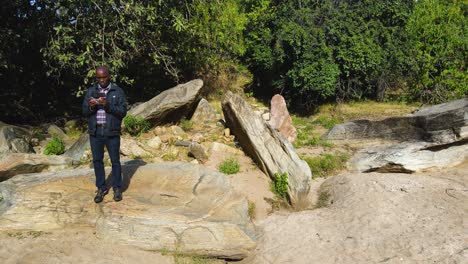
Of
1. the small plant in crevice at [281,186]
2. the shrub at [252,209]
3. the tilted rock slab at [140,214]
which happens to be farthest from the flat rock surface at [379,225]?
the small plant in crevice at [281,186]

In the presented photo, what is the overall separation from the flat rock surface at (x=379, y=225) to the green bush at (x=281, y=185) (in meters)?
0.75

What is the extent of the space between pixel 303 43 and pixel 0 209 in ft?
33.3

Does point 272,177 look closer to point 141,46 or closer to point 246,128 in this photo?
point 246,128

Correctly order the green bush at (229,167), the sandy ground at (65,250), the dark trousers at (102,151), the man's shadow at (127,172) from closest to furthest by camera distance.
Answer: the sandy ground at (65,250)
the dark trousers at (102,151)
the man's shadow at (127,172)
the green bush at (229,167)

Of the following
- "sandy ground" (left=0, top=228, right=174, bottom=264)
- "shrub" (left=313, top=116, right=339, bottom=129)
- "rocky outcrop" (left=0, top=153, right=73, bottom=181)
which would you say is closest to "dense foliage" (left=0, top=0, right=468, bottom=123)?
"shrub" (left=313, top=116, right=339, bottom=129)

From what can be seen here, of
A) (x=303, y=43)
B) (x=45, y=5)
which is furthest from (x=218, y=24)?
(x=45, y=5)

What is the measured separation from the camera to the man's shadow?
6.52 metres

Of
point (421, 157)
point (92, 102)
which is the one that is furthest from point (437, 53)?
point (92, 102)

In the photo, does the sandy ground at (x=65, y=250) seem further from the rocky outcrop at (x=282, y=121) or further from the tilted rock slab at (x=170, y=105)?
the rocky outcrop at (x=282, y=121)

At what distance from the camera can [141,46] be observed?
1148 centimetres

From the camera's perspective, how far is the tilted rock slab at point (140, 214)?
5.55 m

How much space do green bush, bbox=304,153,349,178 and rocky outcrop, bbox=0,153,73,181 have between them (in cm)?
545

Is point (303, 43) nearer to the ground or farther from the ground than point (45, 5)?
nearer to the ground

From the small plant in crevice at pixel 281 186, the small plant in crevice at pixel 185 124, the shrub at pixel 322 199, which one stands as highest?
the small plant in crevice at pixel 185 124
